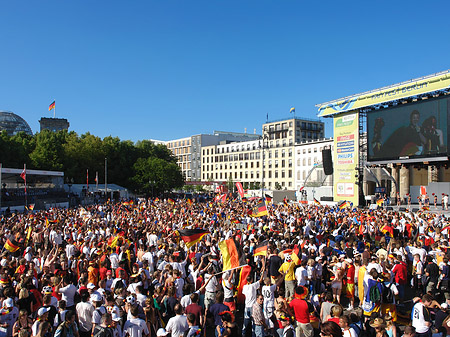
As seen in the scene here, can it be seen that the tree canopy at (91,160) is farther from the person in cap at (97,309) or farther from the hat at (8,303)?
the person in cap at (97,309)

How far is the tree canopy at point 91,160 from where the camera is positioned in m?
57.8

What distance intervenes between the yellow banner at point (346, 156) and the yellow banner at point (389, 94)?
47.2 inches

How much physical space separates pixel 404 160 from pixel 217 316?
3519 cm

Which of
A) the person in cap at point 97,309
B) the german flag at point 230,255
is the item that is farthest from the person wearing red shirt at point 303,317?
the person in cap at point 97,309

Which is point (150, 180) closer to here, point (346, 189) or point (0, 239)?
point (346, 189)

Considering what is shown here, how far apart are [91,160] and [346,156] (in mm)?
42586

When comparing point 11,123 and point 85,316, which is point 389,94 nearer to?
point 85,316

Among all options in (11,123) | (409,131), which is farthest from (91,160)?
(11,123)

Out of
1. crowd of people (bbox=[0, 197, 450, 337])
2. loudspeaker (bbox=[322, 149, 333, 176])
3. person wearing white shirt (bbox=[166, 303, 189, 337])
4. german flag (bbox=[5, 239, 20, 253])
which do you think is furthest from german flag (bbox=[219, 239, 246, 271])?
loudspeaker (bbox=[322, 149, 333, 176])

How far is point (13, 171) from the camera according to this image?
3672 centimetres

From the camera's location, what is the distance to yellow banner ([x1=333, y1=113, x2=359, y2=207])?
41781 mm

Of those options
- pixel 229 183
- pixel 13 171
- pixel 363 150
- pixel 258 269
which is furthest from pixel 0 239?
pixel 229 183

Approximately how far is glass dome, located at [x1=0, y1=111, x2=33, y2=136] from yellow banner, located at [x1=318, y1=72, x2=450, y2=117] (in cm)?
10907

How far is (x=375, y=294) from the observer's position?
7617 mm
